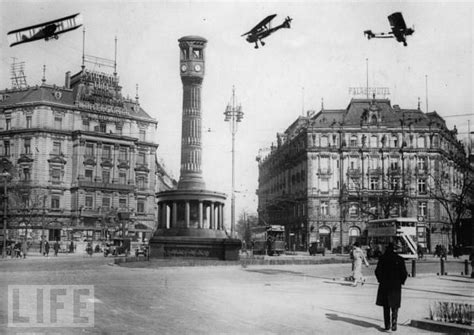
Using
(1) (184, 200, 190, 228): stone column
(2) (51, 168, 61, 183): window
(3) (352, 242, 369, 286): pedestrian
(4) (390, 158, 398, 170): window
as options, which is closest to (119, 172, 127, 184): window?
(2) (51, 168, 61, 183): window

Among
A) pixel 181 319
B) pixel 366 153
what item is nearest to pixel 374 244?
pixel 366 153

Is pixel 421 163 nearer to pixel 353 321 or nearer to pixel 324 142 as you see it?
pixel 324 142

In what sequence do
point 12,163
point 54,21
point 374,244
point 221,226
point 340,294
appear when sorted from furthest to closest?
point 12,163 < point 374,244 < point 221,226 < point 340,294 < point 54,21

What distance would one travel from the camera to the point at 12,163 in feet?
250

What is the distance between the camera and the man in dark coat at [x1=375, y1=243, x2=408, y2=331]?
38.2 feet

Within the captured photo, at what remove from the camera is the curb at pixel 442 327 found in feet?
36.1

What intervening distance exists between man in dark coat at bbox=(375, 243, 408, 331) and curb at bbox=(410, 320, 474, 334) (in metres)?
0.63

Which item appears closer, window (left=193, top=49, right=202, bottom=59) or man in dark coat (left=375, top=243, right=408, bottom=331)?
man in dark coat (left=375, top=243, right=408, bottom=331)

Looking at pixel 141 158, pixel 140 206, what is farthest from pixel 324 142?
pixel 140 206

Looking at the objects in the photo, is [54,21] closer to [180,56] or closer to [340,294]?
[340,294]

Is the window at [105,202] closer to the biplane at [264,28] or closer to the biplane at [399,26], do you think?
the biplane at [264,28]

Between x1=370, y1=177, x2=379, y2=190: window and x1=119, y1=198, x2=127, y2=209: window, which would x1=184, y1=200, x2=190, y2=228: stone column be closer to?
x1=119, y1=198, x2=127, y2=209: window

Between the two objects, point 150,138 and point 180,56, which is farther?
point 150,138

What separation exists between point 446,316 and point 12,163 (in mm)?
73562
